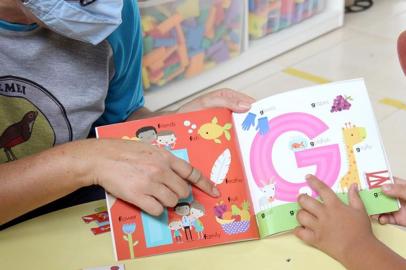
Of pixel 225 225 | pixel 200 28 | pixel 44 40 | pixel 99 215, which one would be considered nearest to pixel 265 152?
pixel 225 225

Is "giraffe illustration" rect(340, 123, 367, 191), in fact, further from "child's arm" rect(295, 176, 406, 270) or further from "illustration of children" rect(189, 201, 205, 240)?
"illustration of children" rect(189, 201, 205, 240)

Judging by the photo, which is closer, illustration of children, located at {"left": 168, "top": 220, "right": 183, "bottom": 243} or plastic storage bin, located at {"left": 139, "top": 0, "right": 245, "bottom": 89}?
illustration of children, located at {"left": 168, "top": 220, "right": 183, "bottom": 243}

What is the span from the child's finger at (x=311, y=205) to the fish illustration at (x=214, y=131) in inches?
5.5

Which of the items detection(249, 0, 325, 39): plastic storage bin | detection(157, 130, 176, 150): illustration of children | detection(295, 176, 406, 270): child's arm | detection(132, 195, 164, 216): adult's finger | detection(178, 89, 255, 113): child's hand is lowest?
detection(295, 176, 406, 270): child's arm

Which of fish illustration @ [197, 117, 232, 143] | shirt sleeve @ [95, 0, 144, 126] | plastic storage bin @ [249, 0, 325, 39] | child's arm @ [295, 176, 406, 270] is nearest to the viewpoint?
child's arm @ [295, 176, 406, 270]

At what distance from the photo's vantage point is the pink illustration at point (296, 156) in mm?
791

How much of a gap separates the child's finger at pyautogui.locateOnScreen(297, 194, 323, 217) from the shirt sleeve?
43 centimetres

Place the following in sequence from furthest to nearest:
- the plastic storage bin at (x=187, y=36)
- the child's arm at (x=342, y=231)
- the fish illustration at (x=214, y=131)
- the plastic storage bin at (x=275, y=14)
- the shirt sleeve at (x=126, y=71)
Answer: the plastic storage bin at (x=275, y=14) → the plastic storage bin at (x=187, y=36) → the shirt sleeve at (x=126, y=71) → the fish illustration at (x=214, y=131) → the child's arm at (x=342, y=231)

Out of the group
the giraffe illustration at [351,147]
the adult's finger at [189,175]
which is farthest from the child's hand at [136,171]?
the giraffe illustration at [351,147]

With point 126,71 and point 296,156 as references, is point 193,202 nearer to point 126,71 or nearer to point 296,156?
point 296,156

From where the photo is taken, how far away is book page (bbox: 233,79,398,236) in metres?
0.79

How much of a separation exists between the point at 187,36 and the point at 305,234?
1.57 m

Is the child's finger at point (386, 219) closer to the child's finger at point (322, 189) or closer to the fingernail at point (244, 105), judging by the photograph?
the child's finger at point (322, 189)

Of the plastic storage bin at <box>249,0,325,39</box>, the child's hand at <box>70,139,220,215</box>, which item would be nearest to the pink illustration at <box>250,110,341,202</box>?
the child's hand at <box>70,139,220,215</box>
